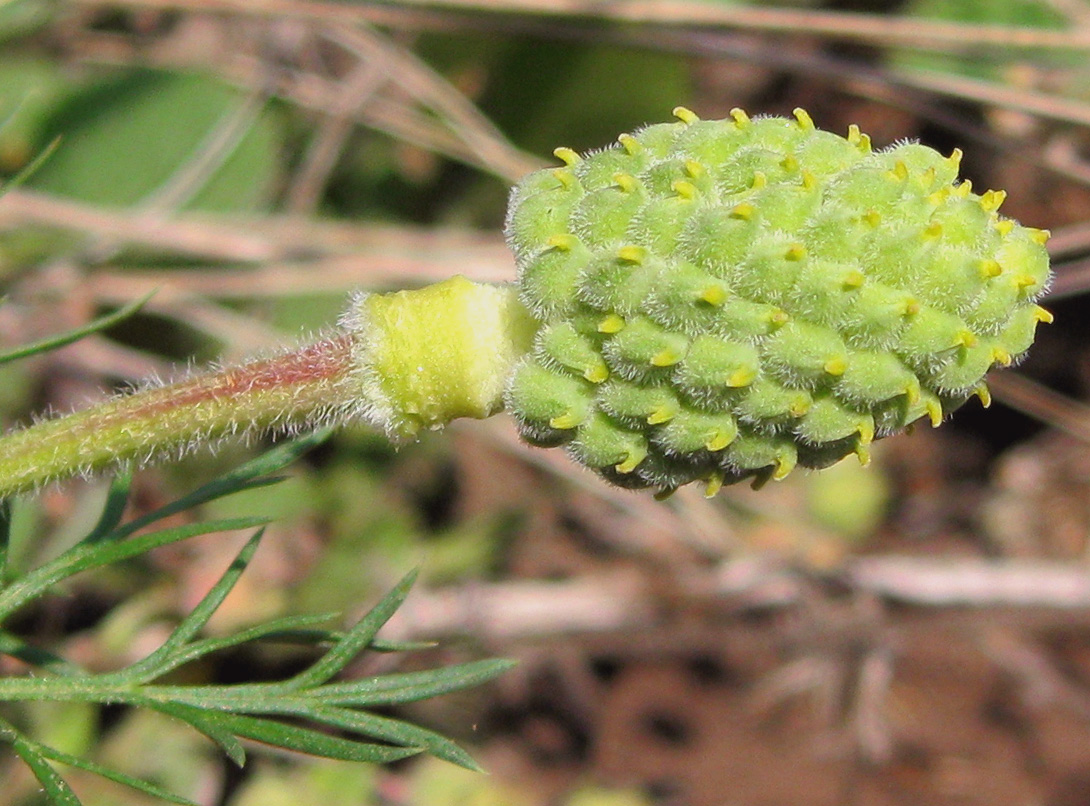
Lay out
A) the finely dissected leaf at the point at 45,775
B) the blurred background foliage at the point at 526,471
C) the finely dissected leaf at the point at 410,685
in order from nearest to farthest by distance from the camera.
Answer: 1. the finely dissected leaf at the point at 45,775
2. the finely dissected leaf at the point at 410,685
3. the blurred background foliage at the point at 526,471

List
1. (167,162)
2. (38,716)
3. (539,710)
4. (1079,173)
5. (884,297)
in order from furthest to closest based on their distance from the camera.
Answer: (539,710), (167,162), (1079,173), (38,716), (884,297)

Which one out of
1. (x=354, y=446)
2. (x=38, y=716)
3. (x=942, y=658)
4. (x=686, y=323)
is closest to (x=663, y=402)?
(x=686, y=323)

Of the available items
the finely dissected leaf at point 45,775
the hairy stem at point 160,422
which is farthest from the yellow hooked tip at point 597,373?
the finely dissected leaf at point 45,775

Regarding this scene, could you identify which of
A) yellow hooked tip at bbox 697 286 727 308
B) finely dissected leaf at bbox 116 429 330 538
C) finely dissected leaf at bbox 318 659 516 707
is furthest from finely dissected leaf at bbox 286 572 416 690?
yellow hooked tip at bbox 697 286 727 308

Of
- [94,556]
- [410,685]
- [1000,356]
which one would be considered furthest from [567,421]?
[94,556]

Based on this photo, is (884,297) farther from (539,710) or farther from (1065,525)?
(1065,525)

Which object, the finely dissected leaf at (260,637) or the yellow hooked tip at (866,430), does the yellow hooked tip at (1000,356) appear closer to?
the yellow hooked tip at (866,430)

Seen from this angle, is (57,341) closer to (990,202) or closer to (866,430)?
(866,430)
